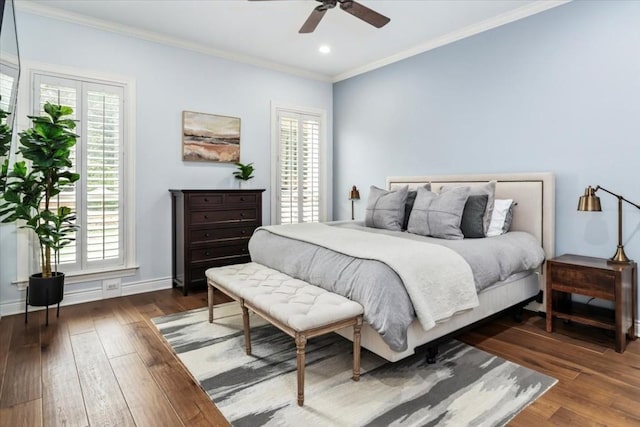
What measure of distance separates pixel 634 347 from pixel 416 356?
1.65 metres

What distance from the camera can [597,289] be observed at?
8.79ft

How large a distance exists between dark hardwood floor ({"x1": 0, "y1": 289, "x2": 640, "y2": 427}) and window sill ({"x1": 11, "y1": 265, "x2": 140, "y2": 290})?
0.33 metres

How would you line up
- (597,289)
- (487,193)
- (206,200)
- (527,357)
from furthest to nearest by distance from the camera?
1. (206,200)
2. (487,193)
3. (597,289)
4. (527,357)

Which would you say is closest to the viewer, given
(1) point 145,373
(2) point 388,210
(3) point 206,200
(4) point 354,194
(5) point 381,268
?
Result: (5) point 381,268

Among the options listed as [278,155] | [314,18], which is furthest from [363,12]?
[278,155]

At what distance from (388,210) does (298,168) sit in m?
2.03

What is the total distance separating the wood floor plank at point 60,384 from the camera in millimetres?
1876

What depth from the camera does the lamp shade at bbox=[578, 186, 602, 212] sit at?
282cm

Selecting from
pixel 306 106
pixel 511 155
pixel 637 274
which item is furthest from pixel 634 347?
pixel 306 106

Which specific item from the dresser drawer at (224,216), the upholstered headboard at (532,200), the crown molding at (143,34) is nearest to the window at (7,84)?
the crown molding at (143,34)

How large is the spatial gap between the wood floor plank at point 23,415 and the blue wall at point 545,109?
3.97m

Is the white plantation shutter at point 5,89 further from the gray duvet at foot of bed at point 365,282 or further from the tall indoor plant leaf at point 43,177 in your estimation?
the gray duvet at foot of bed at point 365,282

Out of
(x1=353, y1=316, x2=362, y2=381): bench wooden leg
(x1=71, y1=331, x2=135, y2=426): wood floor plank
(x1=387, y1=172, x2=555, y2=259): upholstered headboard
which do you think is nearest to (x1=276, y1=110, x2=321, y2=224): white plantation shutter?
(x1=387, y1=172, x2=555, y2=259): upholstered headboard

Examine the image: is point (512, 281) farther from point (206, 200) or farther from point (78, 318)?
point (78, 318)
